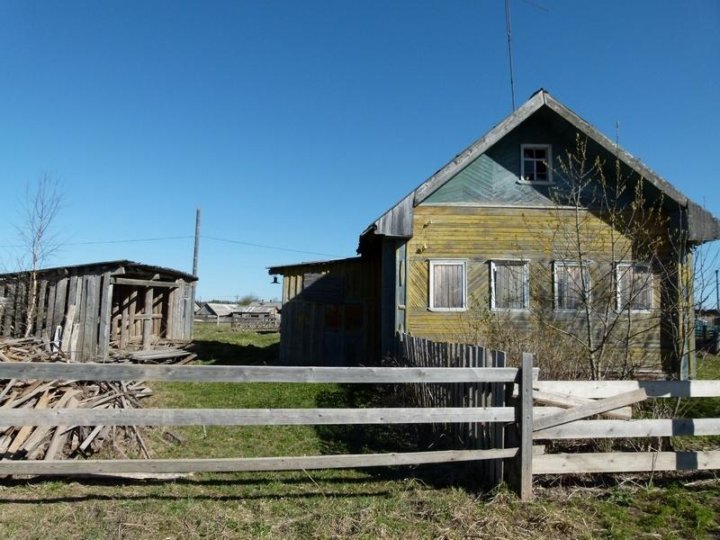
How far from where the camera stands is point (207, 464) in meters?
4.58

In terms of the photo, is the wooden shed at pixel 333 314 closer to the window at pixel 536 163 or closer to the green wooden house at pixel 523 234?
the green wooden house at pixel 523 234

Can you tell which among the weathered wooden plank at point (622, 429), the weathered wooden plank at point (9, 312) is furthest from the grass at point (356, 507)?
the weathered wooden plank at point (9, 312)

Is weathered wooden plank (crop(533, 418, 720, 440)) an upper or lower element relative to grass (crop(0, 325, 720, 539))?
upper

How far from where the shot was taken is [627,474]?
5.36 metres

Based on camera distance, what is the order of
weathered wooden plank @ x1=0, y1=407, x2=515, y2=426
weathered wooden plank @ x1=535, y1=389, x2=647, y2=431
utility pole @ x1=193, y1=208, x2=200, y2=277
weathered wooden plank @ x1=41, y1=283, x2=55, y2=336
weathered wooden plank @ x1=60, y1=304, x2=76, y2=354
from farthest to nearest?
utility pole @ x1=193, y1=208, x2=200, y2=277
weathered wooden plank @ x1=41, y1=283, x2=55, y2=336
weathered wooden plank @ x1=60, y1=304, x2=76, y2=354
weathered wooden plank @ x1=535, y1=389, x2=647, y2=431
weathered wooden plank @ x1=0, y1=407, x2=515, y2=426

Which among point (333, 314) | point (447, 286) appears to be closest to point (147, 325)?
point (333, 314)

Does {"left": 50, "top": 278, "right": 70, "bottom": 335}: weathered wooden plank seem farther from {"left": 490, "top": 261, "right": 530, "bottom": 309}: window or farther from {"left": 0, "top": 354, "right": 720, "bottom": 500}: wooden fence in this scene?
{"left": 490, "top": 261, "right": 530, "bottom": 309}: window

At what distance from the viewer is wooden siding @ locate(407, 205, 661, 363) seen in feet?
42.1

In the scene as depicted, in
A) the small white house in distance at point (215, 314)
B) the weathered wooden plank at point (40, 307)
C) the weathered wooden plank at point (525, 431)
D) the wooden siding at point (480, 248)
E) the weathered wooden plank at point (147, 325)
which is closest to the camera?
the weathered wooden plank at point (525, 431)

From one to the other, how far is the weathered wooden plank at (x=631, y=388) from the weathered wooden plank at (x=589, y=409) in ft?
0.74

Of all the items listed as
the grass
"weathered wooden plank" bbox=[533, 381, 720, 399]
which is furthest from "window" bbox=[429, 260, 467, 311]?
the grass

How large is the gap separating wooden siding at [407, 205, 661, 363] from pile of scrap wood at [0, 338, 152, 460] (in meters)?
6.69

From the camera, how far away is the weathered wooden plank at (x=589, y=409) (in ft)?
16.3

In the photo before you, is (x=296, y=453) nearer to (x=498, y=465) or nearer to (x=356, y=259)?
(x=498, y=465)
